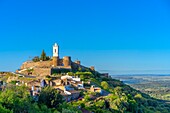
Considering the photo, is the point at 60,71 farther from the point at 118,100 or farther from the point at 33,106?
the point at 33,106

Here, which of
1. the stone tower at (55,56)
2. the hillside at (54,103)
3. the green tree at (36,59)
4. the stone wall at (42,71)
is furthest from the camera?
the green tree at (36,59)

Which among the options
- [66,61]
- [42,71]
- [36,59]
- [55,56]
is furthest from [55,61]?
[36,59]

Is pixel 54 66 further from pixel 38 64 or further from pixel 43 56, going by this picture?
pixel 43 56

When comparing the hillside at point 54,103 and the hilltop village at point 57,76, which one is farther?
the hilltop village at point 57,76

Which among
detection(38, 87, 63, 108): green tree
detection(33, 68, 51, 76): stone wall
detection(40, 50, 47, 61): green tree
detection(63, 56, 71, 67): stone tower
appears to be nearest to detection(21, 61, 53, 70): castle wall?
detection(40, 50, 47, 61): green tree

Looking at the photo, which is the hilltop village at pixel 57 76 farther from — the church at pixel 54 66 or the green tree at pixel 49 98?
the green tree at pixel 49 98

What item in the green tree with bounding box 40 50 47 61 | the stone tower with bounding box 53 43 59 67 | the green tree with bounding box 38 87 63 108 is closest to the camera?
the green tree with bounding box 38 87 63 108

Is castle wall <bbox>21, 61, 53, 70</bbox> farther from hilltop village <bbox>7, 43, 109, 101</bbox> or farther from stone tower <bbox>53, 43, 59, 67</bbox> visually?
stone tower <bbox>53, 43, 59, 67</bbox>

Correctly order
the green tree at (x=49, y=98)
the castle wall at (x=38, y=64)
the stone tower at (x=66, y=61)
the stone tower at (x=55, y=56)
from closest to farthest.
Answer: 1. the green tree at (x=49, y=98)
2. the stone tower at (x=66, y=61)
3. the stone tower at (x=55, y=56)
4. the castle wall at (x=38, y=64)

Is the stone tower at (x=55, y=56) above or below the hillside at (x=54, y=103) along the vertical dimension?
above

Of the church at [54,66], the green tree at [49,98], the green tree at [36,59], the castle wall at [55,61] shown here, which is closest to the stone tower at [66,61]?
the church at [54,66]

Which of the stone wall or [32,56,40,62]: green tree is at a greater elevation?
[32,56,40,62]: green tree

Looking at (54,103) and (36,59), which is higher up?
(36,59)

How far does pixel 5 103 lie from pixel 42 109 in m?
3.71
